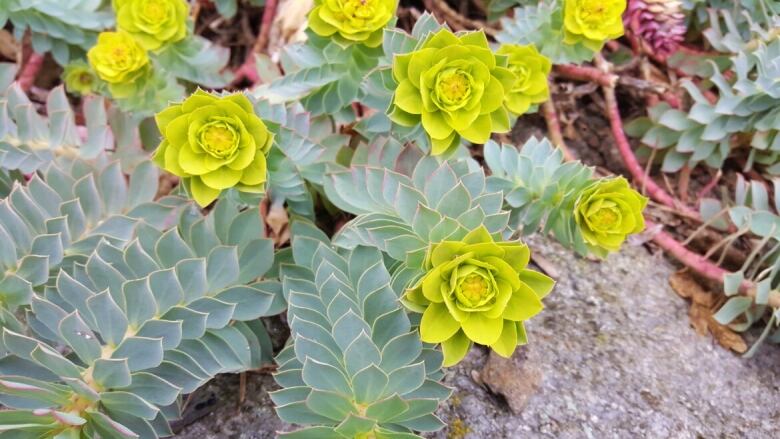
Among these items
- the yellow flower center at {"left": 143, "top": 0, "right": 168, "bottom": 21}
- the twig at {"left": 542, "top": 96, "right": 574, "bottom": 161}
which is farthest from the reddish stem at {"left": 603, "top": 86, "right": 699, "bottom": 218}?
the yellow flower center at {"left": 143, "top": 0, "right": 168, "bottom": 21}

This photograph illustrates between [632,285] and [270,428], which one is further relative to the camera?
[632,285]

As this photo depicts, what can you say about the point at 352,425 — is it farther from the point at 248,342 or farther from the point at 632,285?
the point at 632,285

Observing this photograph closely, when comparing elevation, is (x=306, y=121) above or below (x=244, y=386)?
above

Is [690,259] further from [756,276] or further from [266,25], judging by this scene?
[266,25]

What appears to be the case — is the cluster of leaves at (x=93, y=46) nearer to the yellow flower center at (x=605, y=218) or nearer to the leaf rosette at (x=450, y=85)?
the leaf rosette at (x=450, y=85)

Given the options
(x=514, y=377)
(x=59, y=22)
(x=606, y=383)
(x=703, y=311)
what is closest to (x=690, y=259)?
(x=703, y=311)

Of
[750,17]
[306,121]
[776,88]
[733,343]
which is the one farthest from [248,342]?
[750,17]

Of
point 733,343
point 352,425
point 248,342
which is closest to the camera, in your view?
point 352,425

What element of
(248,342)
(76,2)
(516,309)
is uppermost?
(516,309)
